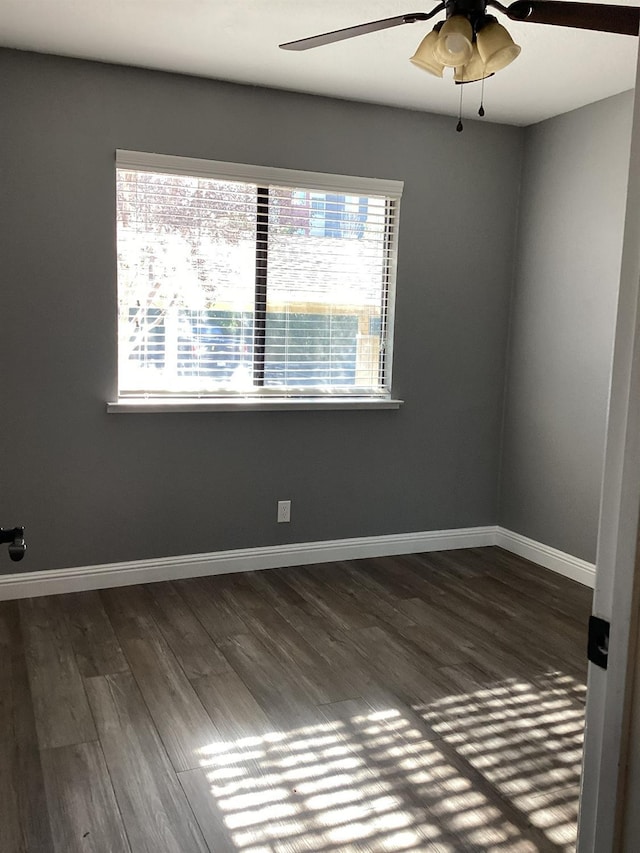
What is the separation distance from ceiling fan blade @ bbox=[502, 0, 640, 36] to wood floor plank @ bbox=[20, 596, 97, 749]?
255 cm

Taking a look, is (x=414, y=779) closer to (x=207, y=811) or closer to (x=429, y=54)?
(x=207, y=811)

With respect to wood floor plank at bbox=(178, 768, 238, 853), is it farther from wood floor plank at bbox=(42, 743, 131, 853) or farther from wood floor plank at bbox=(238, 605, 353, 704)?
wood floor plank at bbox=(238, 605, 353, 704)

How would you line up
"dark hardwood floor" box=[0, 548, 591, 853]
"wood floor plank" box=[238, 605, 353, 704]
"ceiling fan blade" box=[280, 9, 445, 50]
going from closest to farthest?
"dark hardwood floor" box=[0, 548, 591, 853], "ceiling fan blade" box=[280, 9, 445, 50], "wood floor plank" box=[238, 605, 353, 704]

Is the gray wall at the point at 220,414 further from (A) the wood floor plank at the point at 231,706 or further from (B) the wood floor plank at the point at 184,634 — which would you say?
(A) the wood floor plank at the point at 231,706

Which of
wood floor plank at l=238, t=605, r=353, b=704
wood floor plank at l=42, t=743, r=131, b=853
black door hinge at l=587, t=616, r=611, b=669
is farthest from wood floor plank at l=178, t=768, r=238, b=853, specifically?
black door hinge at l=587, t=616, r=611, b=669

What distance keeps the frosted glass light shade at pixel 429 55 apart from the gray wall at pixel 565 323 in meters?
1.79

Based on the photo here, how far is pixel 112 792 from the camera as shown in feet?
7.12

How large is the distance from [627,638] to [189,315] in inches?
125

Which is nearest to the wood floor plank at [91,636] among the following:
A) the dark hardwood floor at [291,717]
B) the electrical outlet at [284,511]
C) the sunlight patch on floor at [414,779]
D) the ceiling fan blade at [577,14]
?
the dark hardwood floor at [291,717]

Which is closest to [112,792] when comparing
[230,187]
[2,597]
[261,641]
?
[261,641]

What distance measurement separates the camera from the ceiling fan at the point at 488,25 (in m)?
2.04

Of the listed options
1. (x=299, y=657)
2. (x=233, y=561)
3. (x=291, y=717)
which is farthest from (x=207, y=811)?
(x=233, y=561)

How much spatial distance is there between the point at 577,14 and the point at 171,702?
2.52 metres

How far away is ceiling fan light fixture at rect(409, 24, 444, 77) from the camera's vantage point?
7.21ft
